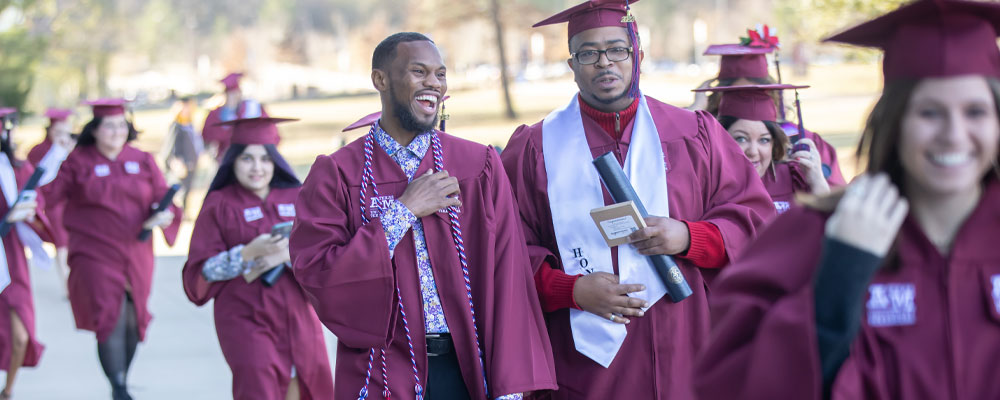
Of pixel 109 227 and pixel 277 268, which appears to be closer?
pixel 277 268

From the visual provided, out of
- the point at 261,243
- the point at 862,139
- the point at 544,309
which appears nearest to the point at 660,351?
the point at 544,309

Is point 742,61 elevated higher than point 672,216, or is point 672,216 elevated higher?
point 742,61

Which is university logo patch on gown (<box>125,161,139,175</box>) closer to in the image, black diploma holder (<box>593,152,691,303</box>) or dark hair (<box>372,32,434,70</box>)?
dark hair (<box>372,32,434,70</box>)

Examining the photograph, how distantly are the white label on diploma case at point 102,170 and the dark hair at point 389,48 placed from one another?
4498 mm

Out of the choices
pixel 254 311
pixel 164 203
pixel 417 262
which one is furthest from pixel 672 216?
pixel 164 203

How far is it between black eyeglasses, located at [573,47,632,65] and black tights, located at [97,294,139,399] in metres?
4.78

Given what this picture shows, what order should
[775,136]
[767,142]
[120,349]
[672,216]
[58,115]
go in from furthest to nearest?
[58,115], [120,349], [775,136], [767,142], [672,216]

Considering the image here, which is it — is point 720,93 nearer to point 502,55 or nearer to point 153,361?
point 153,361

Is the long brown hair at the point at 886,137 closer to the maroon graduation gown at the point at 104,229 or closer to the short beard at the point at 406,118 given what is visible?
the short beard at the point at 406,118

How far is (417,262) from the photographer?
4.11 metres

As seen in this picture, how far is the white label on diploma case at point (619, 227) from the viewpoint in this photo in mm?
4078

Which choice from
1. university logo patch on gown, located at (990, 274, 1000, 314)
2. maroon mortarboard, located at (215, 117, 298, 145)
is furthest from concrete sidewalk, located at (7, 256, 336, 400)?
university logo patch on gown, located at (990, 274, 1000, 314)

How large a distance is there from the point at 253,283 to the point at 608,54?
2.74m

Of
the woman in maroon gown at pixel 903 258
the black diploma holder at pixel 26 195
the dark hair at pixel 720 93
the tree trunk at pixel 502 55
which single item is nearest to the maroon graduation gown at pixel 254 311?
the black diploma holder at pixel 26 195
